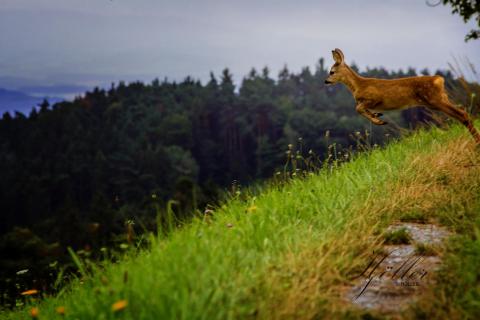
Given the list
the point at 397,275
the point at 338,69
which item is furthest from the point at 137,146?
the point at 397,275

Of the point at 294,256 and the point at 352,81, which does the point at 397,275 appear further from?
the point at 352,81

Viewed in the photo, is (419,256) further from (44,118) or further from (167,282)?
(44,118)

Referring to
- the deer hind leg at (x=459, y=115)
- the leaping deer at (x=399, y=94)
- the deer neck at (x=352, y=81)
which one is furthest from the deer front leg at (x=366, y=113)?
the deer hind leg at (x=459, y=115)

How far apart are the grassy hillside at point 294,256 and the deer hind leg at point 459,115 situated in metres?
0.94

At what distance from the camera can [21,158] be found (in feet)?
479

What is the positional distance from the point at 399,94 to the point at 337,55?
38.0 inches

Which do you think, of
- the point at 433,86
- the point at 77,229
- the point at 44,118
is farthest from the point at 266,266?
the point at 44,118

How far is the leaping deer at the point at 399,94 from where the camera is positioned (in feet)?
27.0

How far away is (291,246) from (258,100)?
192m

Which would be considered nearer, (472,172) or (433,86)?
(472,172)

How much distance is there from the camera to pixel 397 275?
4793mm
